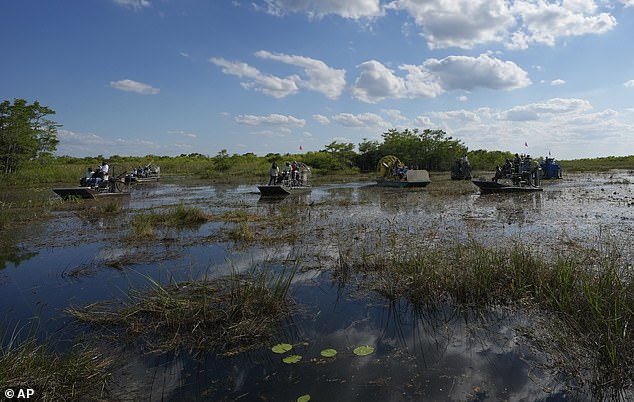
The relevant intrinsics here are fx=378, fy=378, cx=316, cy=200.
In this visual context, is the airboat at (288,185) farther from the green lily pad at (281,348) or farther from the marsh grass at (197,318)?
the green lily pad at (281,348)

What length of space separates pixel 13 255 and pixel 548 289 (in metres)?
9.83

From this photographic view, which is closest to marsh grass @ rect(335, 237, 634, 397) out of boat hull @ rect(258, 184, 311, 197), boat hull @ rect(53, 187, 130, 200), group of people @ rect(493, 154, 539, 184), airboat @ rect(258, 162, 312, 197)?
boat hull @ rect(258, 184, 311, 197)

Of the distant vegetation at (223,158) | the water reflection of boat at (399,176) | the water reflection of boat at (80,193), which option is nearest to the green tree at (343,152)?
the distant vegetation at (223,158)

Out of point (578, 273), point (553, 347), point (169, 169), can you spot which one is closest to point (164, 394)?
point (553, 347)

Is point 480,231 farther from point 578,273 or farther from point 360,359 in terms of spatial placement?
point 360,359

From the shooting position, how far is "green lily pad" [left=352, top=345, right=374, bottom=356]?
12.2ft

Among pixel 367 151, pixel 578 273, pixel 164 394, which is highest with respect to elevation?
pixel 367 151

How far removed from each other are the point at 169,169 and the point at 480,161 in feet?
137

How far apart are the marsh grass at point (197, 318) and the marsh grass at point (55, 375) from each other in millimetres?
616

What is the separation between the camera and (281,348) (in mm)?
3797

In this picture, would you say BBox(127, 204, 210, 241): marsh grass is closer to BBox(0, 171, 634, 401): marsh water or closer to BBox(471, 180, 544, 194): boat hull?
BBox(0, 171, 634, 401): marsh water

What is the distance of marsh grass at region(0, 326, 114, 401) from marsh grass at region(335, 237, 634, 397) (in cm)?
341

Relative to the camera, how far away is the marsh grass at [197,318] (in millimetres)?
3922

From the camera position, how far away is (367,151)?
48344 mm
